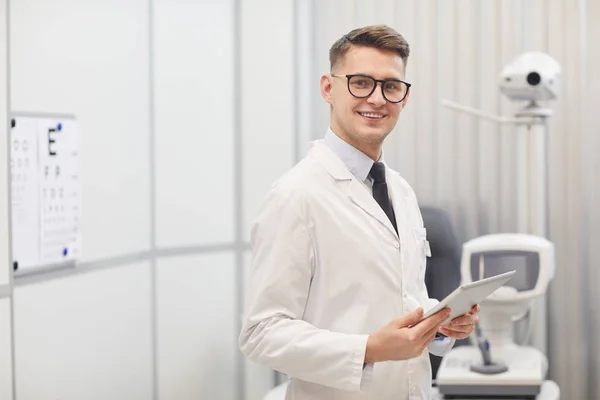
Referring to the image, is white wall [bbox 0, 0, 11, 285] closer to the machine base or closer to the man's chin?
the man's chin

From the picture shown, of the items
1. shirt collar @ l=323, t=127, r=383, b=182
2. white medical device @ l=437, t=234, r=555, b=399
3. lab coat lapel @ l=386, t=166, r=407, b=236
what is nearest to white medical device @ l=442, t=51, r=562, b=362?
white medical device @ l=437, t=234, r=555, b=399

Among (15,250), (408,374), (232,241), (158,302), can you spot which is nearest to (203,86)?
(232,241)

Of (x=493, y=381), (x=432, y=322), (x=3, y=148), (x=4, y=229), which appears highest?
(x=3, y=148)

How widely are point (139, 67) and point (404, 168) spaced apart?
1.21m

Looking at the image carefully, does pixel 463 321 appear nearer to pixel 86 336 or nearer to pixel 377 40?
pixel 377 40

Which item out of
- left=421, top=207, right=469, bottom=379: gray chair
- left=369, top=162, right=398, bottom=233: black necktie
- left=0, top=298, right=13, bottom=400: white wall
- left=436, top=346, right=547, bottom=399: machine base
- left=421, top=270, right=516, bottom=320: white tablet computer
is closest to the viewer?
left=421, top=270, right=516, bottom=320: white tablet computer

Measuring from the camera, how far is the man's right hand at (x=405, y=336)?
1280 mm

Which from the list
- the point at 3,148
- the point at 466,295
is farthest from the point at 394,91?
the point at 3,148

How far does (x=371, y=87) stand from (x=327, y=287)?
396 millimetres

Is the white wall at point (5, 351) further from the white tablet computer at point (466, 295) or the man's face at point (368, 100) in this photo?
the white tablet computer at point (466, 295)

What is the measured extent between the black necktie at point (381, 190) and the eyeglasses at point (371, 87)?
0.16 m

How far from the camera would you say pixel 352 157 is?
153cm

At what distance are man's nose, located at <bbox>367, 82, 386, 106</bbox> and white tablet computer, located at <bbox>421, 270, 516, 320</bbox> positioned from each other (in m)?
0.39

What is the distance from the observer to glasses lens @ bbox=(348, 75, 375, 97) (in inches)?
57.6
